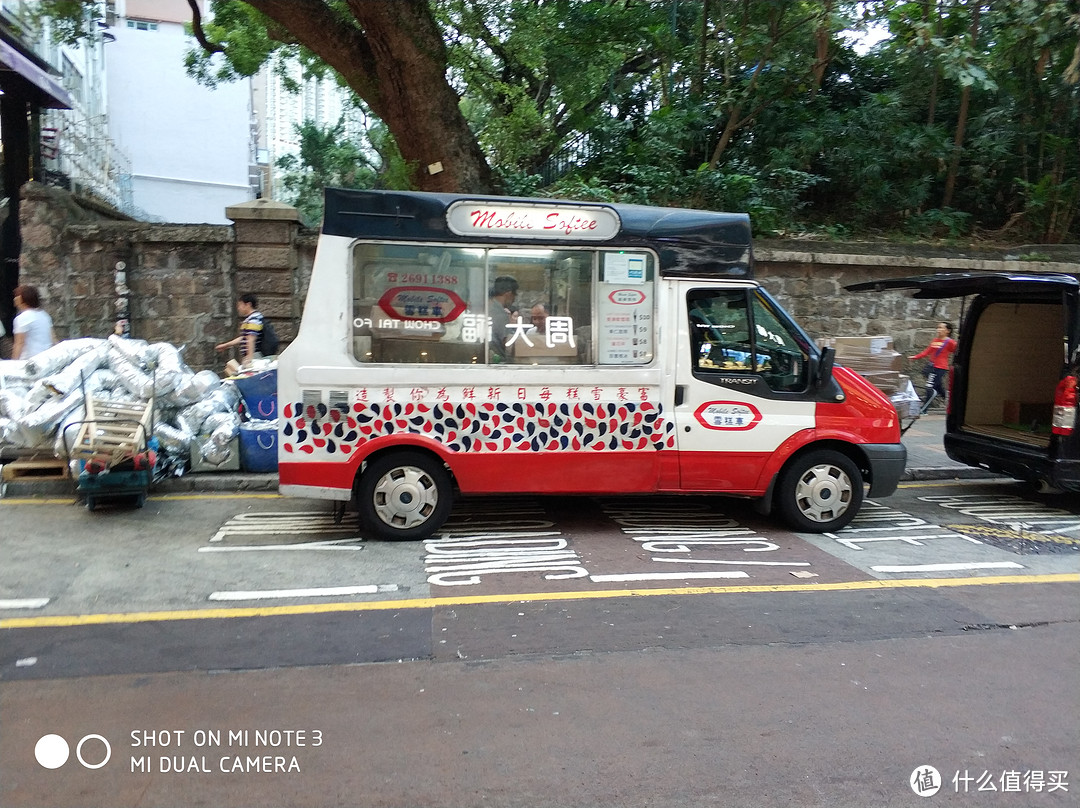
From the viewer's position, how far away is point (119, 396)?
23.6ft

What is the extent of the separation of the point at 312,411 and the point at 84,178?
10.1m

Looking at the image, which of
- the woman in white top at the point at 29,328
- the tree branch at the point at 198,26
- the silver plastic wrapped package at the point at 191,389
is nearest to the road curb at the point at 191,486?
the silver plastic wrapped package at the point at 191,389

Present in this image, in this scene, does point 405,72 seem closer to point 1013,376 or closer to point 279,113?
point 1013,376

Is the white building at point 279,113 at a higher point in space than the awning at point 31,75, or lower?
higher

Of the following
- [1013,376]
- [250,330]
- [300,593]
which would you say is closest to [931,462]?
→ [1013,376]

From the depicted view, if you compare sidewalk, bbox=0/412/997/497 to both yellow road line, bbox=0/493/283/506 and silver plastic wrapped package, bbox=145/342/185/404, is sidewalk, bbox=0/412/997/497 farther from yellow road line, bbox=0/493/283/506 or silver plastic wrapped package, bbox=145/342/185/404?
silver plastic wrapped package, bbox=145/342/185/404

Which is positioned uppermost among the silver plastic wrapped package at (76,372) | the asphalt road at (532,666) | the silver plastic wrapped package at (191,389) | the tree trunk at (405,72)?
the tree trunk at (405,72)

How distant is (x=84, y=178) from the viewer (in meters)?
13.3

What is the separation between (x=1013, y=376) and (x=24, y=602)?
9.13 meters

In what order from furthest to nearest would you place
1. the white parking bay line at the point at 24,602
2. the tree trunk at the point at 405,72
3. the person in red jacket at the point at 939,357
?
the person in red jacket at the point at 939,357
the tree trunk at the point at 405,72
the white parking bay line at the point at 24,602

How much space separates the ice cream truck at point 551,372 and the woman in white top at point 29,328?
405 centimetres

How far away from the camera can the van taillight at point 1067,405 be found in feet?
22.6

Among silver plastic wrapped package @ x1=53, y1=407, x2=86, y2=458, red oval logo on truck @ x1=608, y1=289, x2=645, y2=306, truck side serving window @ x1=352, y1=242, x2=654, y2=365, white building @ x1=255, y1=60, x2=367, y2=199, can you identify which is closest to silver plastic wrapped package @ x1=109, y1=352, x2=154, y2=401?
silver plastic wrapped package @ x1=53, y1=407, x2=86, y2=458

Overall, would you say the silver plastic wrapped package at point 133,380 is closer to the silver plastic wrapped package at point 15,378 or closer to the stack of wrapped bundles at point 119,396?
the stack of wrapped bundles at point 119,396
